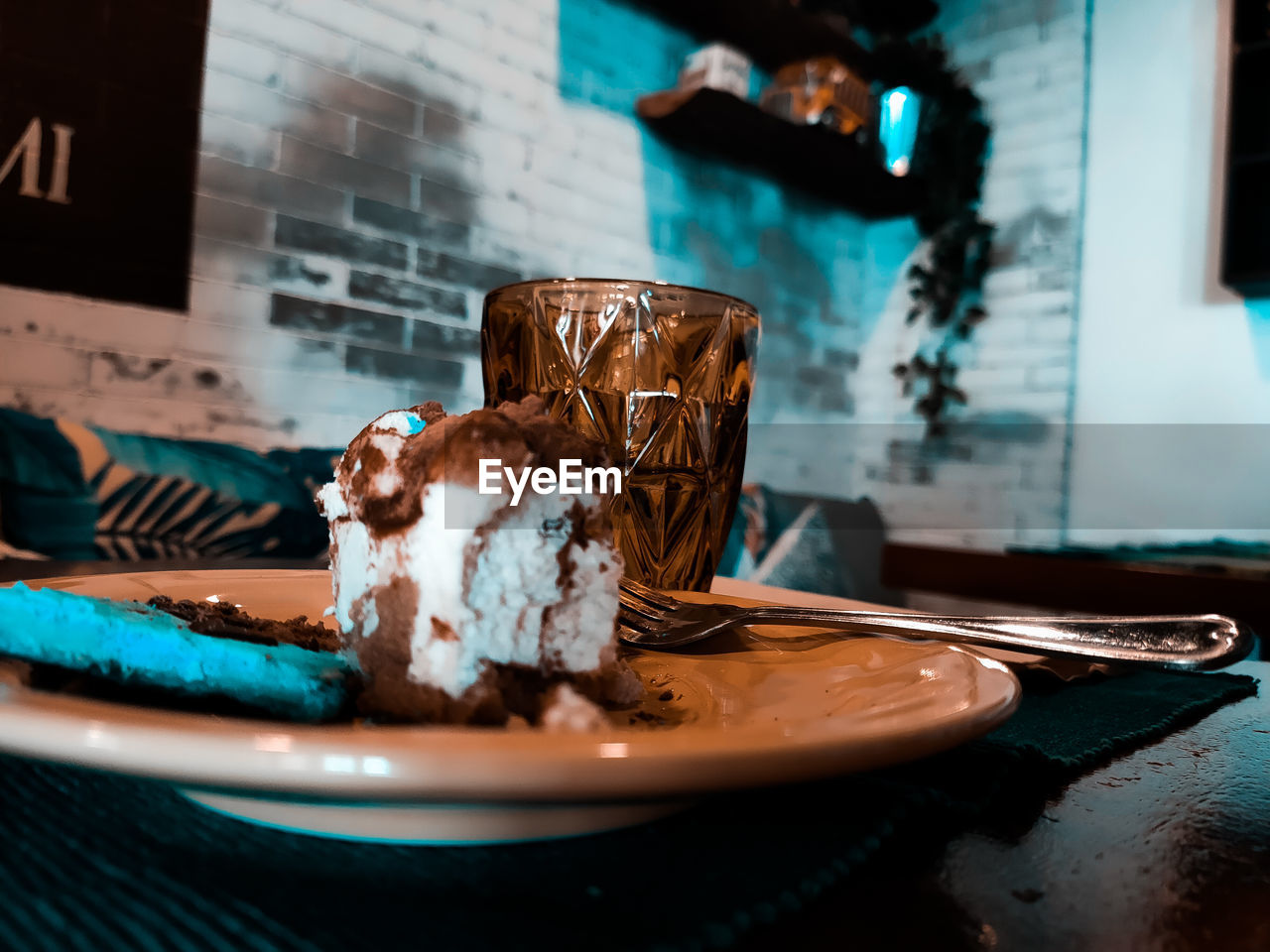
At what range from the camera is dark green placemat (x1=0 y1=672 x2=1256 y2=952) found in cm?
21

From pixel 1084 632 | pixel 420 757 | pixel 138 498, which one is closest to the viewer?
pixel 420 757

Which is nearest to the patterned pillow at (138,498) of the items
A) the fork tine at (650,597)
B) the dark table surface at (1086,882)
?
the fork tine at (650,597)

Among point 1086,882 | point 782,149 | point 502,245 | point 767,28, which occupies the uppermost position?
point 767,28

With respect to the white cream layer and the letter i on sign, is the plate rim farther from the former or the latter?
the letter i on sign

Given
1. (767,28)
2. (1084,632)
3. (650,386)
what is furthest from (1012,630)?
(767,28)

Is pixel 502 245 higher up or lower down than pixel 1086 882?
higher up

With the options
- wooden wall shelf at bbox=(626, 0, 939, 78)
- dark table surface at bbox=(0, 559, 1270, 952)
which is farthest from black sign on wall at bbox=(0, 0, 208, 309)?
dark table surface at bbox=(0, 559, 1270, 952)

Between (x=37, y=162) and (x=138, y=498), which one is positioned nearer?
(x=138, y=498)

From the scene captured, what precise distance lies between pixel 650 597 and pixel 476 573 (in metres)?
0.19

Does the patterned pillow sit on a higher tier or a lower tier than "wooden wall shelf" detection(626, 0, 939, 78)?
lower

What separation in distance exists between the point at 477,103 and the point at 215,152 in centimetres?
73

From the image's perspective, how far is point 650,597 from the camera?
1.58 feet

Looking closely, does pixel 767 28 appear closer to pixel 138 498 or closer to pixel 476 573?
pixel 138 498

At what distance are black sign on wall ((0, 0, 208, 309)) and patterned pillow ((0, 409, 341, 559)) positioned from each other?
369mm
